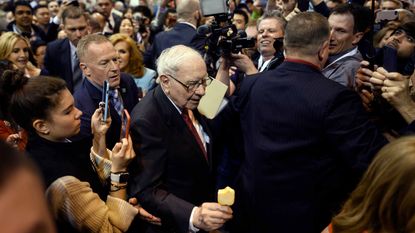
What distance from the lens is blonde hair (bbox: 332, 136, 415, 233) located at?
1355 mm

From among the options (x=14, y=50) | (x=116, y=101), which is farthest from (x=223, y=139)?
(x=14, y=50)

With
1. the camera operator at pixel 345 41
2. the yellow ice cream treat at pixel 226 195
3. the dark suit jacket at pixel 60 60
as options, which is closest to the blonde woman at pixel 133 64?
the dark suit jacket at pixel 60 60

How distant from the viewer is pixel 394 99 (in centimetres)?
244

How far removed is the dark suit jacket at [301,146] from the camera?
2.33 metres

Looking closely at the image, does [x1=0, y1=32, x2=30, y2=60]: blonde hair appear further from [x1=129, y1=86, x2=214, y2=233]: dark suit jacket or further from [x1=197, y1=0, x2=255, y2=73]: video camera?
[x1=129, y1=86, x2=214, y2=233]: dark suit jacket

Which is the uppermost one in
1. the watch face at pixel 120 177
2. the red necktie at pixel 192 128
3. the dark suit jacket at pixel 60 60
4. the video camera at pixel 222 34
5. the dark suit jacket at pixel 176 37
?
the video camera at pixel 222 34

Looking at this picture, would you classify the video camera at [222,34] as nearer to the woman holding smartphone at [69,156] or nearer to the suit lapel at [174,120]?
the suit lapel at [174,120]

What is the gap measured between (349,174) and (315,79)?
1.61ft

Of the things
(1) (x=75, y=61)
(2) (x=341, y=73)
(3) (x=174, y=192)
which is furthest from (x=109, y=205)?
(1) (x=75, y=61)

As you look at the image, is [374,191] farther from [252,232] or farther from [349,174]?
[252,232]

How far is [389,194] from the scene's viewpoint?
1.38m

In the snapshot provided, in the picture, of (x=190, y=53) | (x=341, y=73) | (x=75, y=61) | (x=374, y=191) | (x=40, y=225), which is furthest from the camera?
(x=75, y=61)

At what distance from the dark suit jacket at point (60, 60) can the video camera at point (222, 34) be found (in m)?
2.11

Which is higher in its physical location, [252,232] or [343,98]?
[343,98]
